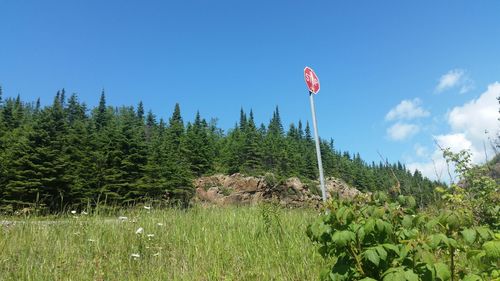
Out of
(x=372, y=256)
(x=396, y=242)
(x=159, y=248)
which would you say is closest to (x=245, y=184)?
(x=159, y=248)

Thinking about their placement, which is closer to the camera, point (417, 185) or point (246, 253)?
point (246, 253)

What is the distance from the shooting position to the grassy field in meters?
4.12

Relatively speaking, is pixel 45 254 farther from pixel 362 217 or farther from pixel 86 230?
pixel 362 217

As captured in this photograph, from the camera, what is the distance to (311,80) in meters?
7.12

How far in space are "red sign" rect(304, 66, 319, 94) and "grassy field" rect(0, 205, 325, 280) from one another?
97.4 inches

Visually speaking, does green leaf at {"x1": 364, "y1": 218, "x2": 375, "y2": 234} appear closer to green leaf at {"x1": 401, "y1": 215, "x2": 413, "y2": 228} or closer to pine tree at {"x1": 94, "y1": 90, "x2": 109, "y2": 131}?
green leaf at {"x1": 401, "y1": 215, "x2": 413, "y2": 228}

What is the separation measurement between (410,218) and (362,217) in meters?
0.29

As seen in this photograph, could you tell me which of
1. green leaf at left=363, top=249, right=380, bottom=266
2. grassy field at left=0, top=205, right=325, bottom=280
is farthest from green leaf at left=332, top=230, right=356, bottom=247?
grassy field at left=0, top=205, right=325, bottom=280

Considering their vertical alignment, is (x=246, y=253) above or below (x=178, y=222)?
below

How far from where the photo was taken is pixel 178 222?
253 inches

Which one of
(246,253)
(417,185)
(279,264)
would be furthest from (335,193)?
(417,185)

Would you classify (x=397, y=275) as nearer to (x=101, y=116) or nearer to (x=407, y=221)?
(x=407, y=221)

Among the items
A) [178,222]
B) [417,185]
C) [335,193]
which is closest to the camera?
[335,193]

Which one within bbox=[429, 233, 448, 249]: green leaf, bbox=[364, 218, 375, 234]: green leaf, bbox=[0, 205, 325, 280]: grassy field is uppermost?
bbox=[364, 218, 375, 234]: green leaf
